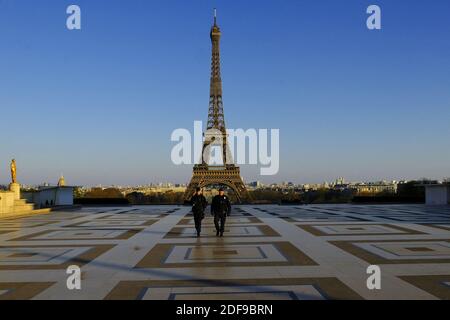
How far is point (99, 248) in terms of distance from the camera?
11.5 meters

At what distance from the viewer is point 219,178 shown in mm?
66562

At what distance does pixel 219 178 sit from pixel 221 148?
24.4 feet

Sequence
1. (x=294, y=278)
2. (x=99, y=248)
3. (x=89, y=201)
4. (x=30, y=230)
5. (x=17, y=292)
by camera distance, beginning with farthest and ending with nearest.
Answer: (x=89, y=201) < (x=30, y=230) < (x=99, y=248) < (x=294, y=278) < (x=17, y=292)

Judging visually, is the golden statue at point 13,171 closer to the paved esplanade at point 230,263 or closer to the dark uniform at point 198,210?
the paved esplanade at point 230,263

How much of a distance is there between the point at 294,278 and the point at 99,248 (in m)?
5.70

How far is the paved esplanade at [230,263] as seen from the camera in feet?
22.2

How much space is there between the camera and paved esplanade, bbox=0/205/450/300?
6.77 m

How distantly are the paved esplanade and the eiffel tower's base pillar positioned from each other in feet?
161

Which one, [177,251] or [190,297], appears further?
[177,251]

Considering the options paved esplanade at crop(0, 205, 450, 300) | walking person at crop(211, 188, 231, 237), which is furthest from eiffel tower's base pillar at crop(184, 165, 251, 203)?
walking person at crop(211, 188, 231, 237)

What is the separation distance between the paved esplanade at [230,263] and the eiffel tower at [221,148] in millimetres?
49379
